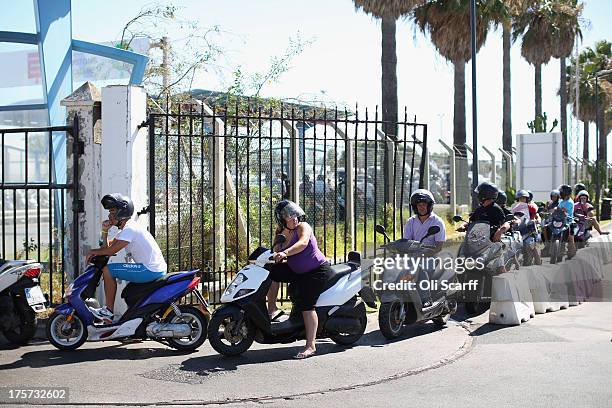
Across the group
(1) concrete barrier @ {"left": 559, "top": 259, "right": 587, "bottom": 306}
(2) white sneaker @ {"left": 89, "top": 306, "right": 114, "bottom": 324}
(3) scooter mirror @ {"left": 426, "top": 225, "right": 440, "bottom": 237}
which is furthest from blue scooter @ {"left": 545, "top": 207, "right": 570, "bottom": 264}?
(2) white sneaker @ {"left": 89, "top": 306, "right": 114, "bottom": 324}

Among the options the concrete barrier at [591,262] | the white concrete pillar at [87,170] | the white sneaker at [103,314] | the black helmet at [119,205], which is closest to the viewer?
the white sneaker at [103,314]

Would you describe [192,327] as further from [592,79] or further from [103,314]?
[592,79]

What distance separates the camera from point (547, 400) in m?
6.61

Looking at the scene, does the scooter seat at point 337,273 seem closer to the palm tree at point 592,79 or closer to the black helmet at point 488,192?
the black helmet at point 488,192

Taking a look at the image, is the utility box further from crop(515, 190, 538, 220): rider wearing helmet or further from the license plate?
the license plate

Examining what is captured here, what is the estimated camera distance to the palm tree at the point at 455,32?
29.8 meters

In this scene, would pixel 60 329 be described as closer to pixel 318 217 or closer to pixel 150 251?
pixel 150 251

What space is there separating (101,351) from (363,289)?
128 inches

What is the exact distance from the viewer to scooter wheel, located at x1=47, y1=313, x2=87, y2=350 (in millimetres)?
8617

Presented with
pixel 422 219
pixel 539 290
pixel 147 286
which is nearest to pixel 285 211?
pixel 147 286

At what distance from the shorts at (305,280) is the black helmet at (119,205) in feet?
5.51

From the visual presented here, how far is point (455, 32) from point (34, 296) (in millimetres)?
23654

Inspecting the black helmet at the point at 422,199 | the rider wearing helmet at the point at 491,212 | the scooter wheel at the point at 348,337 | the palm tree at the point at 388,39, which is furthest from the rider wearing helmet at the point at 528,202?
the scooter wheel at the point at 348,337

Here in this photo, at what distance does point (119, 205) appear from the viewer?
895cm
